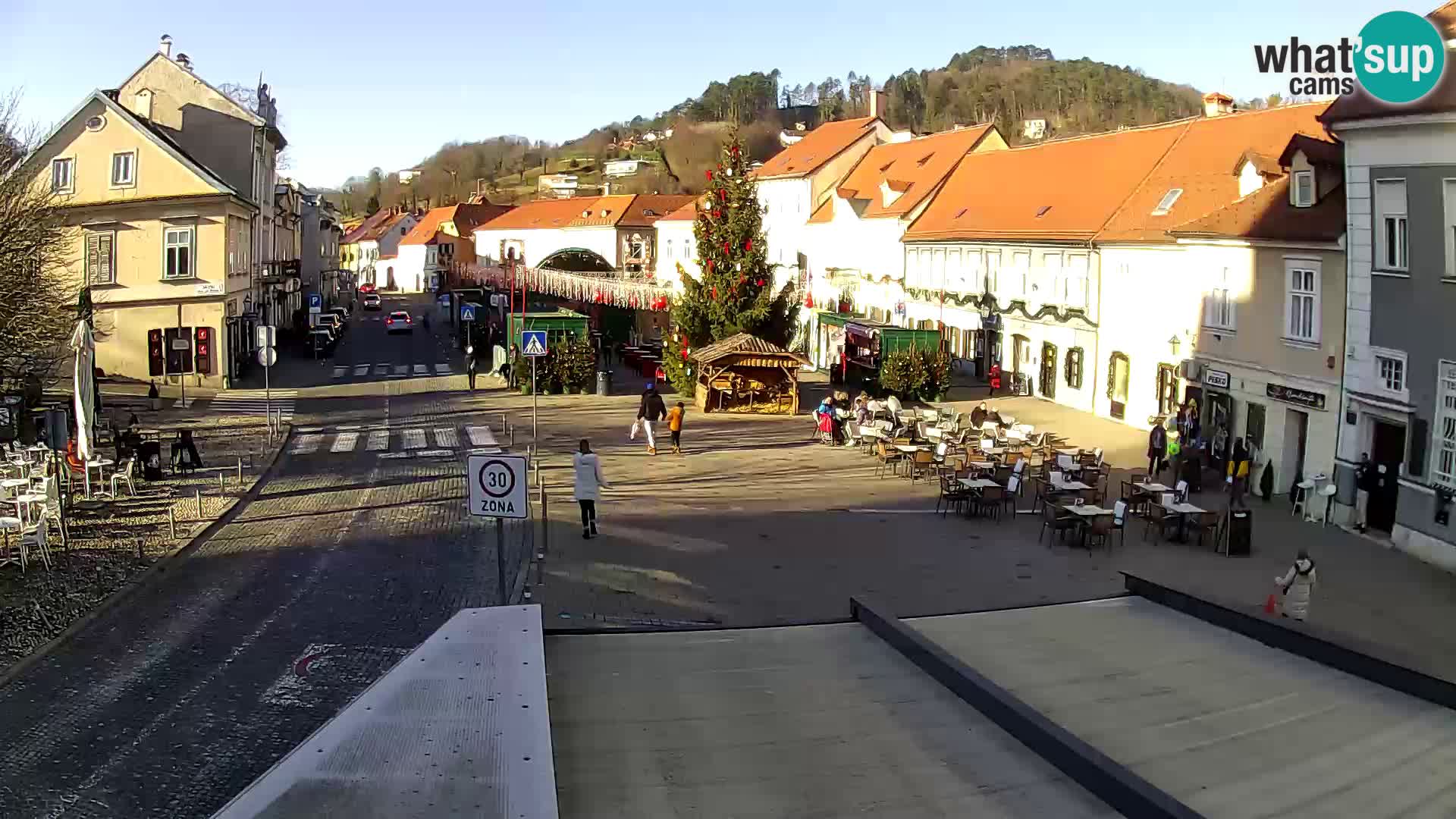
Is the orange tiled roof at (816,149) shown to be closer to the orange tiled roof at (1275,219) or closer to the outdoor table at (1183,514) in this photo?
the orange tiled roof at (1275,219)

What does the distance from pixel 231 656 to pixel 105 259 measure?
31.3 metres

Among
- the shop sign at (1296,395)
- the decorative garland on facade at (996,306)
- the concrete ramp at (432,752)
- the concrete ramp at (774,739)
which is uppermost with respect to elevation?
the decorative garland on facade at (996,306)

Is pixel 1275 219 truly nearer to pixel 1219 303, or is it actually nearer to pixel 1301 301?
pixel 1301 301

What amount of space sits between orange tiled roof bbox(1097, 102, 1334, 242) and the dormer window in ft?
0.24

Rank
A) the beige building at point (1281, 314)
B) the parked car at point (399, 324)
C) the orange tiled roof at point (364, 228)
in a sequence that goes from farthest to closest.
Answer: the orange tiled roof at point (364, 228), the parked car at point (399, 324), the beige building at point (1281, 314)

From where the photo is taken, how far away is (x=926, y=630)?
947 cm

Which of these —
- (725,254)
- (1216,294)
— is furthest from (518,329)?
(1216,294)

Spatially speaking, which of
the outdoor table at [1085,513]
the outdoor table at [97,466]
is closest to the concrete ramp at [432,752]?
the outdoor table at [1085,513]

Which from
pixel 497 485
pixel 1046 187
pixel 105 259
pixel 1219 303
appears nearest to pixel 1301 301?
pixel 1219 303

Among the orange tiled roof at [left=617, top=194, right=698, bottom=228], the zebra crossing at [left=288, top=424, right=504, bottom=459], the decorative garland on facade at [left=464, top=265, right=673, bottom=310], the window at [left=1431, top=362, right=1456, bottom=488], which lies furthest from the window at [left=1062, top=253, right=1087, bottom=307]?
the orange tiled roof at [left=617, top=194, right=698, bottom=228]

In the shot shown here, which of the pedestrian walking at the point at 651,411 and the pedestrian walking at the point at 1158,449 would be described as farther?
the pedestrian walking at the point at 651,411

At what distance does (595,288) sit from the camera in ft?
193

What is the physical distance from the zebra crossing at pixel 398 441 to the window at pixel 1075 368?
1797 centimetres

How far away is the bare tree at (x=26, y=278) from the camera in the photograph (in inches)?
948
